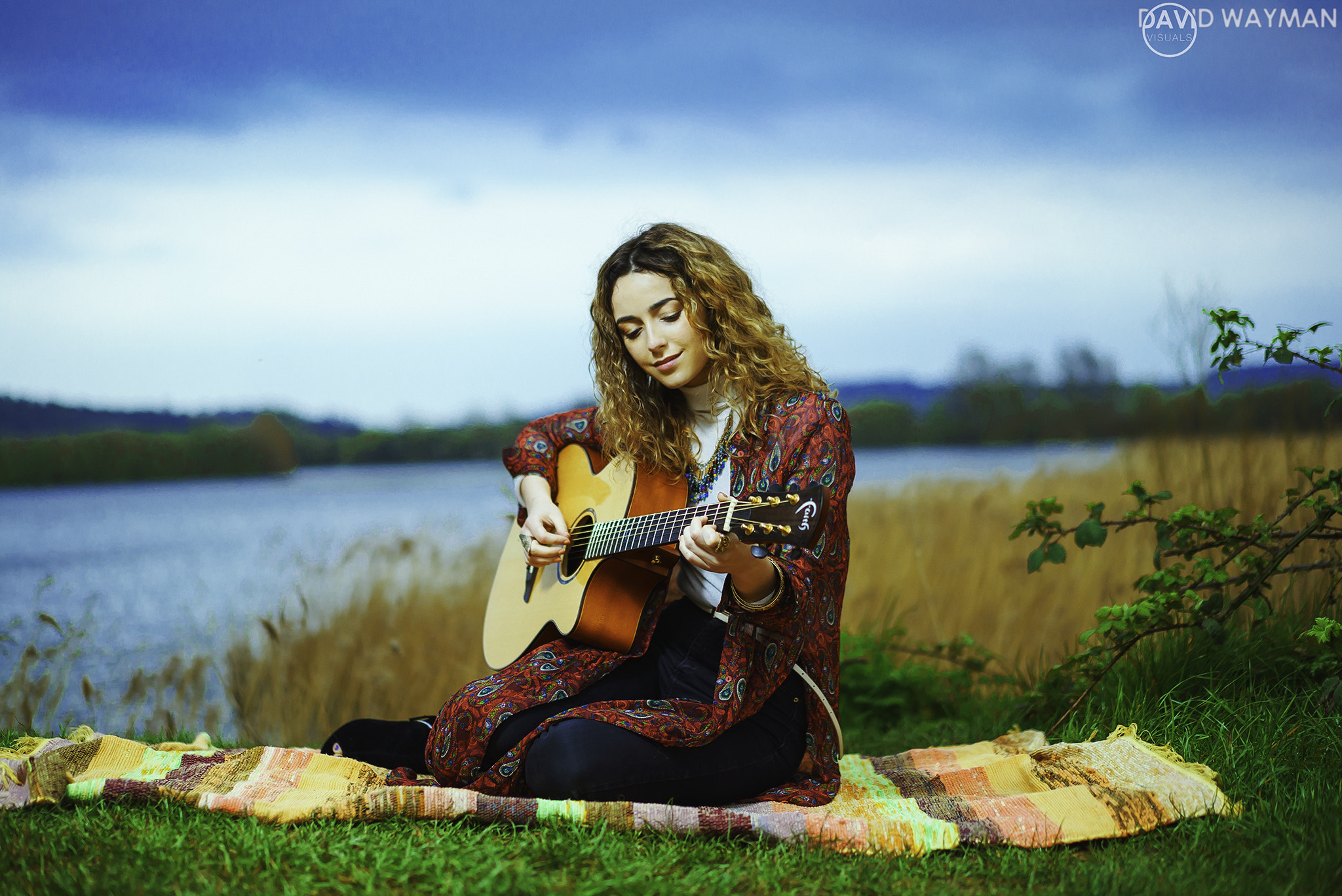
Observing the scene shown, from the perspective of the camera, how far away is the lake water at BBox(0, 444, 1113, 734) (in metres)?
4.61

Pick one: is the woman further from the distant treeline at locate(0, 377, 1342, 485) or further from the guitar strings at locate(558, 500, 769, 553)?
the distant treeline at locate(0, 377, 1342, 485)

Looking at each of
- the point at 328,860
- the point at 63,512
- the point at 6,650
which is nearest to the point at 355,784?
the point at 328,860

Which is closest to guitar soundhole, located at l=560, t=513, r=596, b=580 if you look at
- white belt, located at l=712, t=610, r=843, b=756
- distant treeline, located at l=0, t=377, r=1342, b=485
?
white belt, located at l=712, t=610, r=843, b=756

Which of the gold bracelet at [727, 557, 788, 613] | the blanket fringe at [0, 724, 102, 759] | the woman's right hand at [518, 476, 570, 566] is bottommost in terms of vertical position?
the blanket fringe at [0, 724, 102, 759]

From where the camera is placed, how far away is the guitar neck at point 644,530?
2.20 m

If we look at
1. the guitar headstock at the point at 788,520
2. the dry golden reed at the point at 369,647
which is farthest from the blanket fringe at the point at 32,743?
the guitar headstock at the point at 788,520

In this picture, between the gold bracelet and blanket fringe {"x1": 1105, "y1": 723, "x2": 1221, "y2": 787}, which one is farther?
blanket fringe {"x1": 1105, "y1": 723, "x2": 1221, "y2": 787}

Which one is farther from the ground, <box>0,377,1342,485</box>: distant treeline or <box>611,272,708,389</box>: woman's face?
<box>611,272,708,389</box>: woman's face

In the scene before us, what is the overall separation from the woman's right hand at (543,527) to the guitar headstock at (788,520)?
881 mm

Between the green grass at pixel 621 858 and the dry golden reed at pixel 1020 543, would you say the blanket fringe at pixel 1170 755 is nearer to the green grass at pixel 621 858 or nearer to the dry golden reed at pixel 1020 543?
the green grass at pixel 621 858

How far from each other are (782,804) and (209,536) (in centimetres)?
553

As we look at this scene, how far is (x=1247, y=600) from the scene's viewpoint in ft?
9.87

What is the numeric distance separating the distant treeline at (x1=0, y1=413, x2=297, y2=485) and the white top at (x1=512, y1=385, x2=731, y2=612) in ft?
16.5

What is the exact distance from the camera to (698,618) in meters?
2.54
